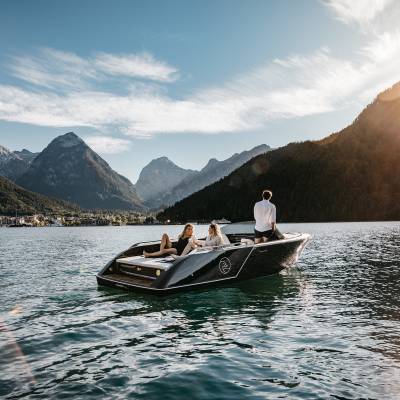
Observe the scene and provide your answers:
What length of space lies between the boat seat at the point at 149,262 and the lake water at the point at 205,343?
1.12m

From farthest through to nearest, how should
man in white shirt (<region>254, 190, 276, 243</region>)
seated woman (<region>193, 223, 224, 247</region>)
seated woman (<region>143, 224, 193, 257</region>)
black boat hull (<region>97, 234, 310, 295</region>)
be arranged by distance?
man in white shirt (<region>254, 190, 276, 243</region>), seated woman (<region>193, 223, 224, 247</region>), seated woman (<region>143, 224, 193, 257</region>), black boat hull (<region>97, 234, 310, 295</region>)

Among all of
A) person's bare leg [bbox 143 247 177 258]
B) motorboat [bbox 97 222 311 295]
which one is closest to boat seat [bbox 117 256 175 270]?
motorboat [bbox 97 222 311 295]

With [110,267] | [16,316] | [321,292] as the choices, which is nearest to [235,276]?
[321,292]

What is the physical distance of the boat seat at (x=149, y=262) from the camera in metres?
14.5

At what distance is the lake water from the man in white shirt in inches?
79.1

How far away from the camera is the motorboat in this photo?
14.0 metres

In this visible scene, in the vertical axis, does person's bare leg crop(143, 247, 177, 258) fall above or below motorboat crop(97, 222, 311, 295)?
above

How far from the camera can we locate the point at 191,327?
10.9 meters

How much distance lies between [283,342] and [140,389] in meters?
3.89

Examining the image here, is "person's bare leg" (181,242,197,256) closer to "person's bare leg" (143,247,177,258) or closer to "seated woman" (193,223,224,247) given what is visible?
"seated woman" (193,223,224,247)

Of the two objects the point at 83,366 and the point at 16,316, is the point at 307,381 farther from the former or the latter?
the point at 16,316

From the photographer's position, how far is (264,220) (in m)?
17.4

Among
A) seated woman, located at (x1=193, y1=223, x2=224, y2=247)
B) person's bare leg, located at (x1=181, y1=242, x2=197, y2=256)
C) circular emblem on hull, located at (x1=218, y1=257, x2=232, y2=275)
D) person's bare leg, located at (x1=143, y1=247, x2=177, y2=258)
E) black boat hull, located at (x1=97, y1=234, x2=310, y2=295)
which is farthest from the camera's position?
seated woman, located at (x1=193, y1=223, x2=224, y2=247)

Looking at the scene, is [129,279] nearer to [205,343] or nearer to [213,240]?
[213,240]
